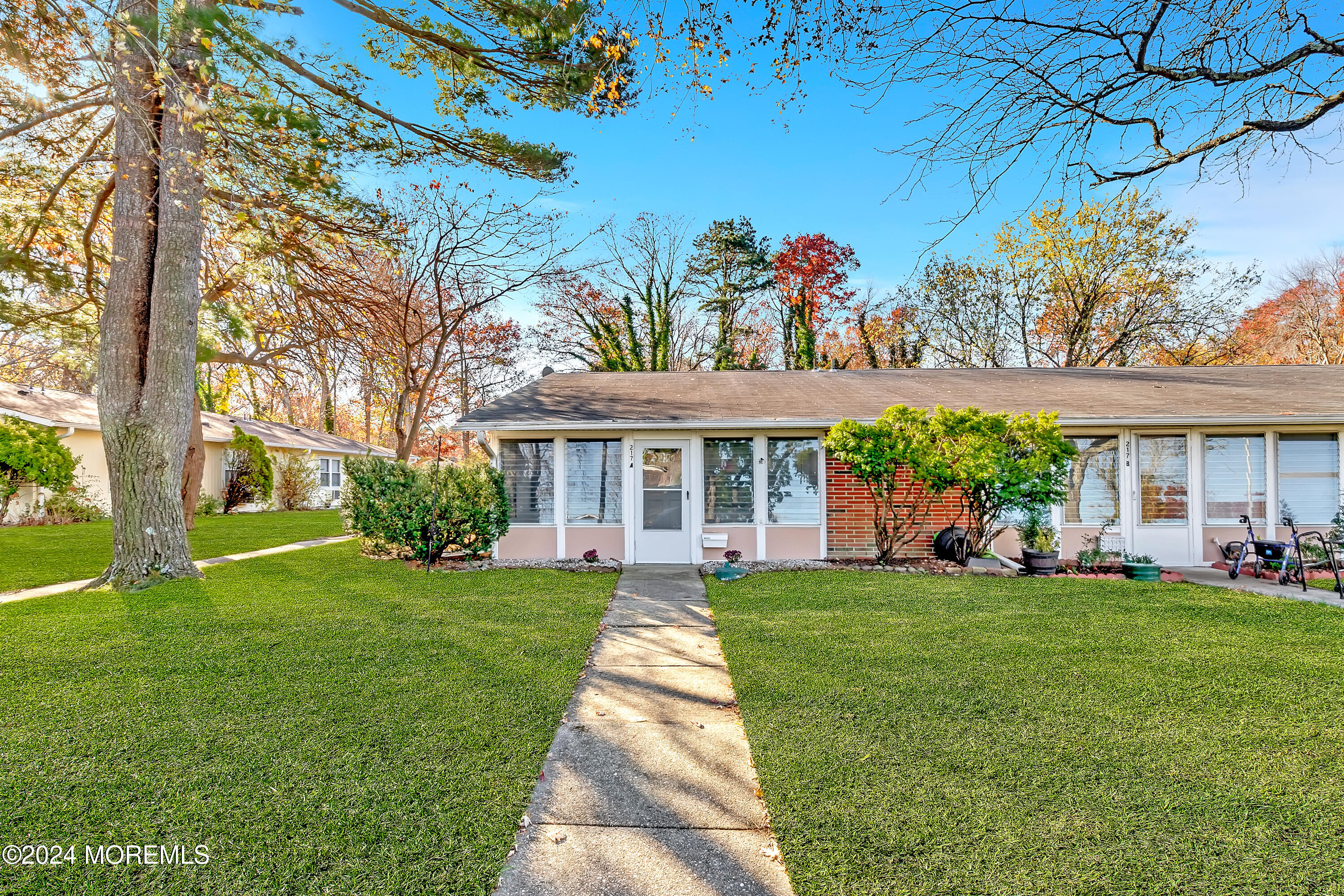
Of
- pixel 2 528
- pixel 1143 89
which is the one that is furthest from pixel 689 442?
pixel 2 528

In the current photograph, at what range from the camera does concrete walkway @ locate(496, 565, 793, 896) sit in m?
2.27

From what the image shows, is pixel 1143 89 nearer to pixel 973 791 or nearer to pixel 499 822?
pixel 973 791

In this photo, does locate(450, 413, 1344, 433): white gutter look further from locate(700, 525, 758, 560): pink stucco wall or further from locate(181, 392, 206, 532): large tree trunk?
locate(181, 392, 206, 532): large tree trunk

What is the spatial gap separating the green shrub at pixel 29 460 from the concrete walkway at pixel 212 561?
241 inches

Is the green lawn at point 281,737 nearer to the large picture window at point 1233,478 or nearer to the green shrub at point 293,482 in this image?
the large picture window at point 1233,478

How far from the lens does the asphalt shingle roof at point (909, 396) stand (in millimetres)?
9117

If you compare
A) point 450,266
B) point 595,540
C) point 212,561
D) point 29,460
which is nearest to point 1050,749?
point 595,540

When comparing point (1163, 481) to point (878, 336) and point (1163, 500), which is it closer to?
point (1163, 500)

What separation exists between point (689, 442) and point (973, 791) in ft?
23.0

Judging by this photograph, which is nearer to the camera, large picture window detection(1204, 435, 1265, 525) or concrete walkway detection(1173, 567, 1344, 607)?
concrete walkway detection(1173, 567, 1344, 607)

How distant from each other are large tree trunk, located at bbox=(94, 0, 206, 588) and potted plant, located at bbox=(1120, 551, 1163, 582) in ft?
41.3

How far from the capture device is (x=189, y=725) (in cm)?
352

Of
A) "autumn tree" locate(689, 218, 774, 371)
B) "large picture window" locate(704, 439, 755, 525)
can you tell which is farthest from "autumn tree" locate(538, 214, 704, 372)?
"large picture window" locate(704, 439, 755, 525)

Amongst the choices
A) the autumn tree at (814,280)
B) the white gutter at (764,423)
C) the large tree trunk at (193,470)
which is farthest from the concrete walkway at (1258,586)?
the large tree trunk at (193,470)
